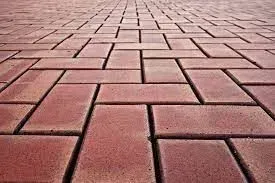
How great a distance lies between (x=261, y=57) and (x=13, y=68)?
62.9 inches

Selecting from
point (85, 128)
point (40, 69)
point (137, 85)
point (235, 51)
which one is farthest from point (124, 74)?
point (235, 51)

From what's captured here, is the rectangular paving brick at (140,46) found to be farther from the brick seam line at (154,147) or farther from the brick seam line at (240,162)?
the brick seam line at (240,162)

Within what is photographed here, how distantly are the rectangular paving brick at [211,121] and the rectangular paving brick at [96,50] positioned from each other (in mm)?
961

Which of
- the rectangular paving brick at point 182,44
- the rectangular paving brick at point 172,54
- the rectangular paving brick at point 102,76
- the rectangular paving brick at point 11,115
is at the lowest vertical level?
Result: the rectangular paving brick at point 182,44

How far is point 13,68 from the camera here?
1839mm

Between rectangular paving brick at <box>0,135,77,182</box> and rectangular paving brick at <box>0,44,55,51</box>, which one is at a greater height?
rectangular paving brick at <box>0,44,55,51</box>

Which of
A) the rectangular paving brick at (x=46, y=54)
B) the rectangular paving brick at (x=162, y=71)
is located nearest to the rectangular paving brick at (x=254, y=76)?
the rectangular paving brick at (x=162, y=71)

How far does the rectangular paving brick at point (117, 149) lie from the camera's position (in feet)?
2.88

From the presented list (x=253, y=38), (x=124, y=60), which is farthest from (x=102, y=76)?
(x=253, y=38)

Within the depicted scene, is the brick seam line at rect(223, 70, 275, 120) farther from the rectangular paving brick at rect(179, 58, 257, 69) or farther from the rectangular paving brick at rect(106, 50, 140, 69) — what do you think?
the rectangular paving brick at rect(106, 50, 140, 69)

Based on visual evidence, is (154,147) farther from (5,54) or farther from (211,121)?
(5,54)

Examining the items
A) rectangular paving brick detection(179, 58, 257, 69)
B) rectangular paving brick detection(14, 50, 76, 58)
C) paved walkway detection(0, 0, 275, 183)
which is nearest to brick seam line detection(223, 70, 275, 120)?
paved walkway detection(0, 0, 275, 183)

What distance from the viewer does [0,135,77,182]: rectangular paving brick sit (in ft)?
2.85

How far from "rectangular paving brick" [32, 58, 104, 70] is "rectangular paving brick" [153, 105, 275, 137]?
736 mm
